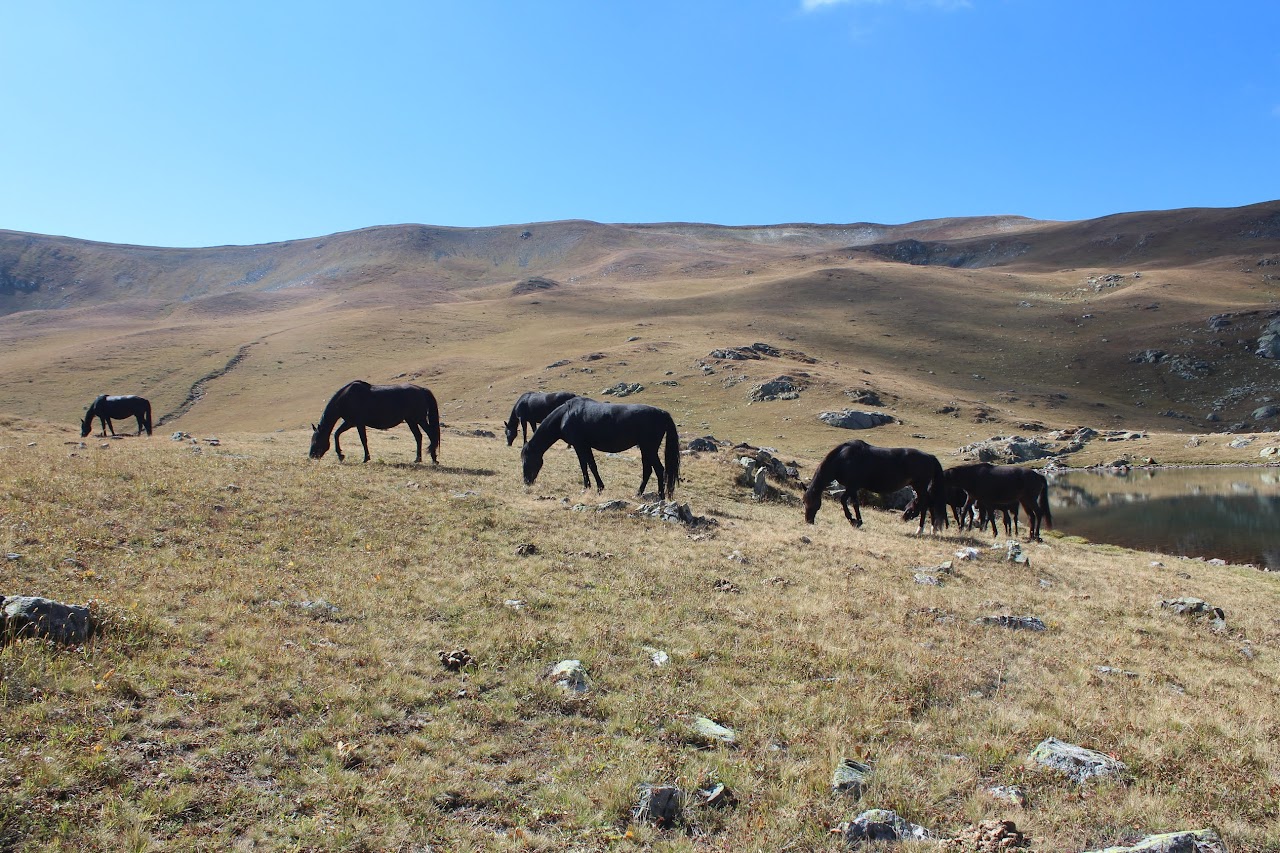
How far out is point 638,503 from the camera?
17.0 metres

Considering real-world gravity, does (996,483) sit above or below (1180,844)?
below

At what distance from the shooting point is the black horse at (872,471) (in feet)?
Answer: 63.4

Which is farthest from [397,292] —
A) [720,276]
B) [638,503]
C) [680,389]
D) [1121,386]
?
[638,503]

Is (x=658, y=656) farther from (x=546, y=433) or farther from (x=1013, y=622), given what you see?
(x=546, y=433)

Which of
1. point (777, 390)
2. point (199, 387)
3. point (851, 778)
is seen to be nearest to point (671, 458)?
point (851, 778)

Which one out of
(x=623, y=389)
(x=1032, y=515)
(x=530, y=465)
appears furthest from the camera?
(x=623, y=389)

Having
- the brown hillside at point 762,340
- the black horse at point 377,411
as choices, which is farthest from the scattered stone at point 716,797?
the brown hillside at point 762,340

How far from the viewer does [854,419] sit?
63844 mm

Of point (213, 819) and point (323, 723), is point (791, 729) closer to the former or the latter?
point (323, 723)

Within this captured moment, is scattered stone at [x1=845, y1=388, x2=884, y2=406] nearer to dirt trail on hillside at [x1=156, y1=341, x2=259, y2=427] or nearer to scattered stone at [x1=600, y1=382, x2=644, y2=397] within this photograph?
scattered stone at [x1=600, y1=382, x2=644, y2=397]

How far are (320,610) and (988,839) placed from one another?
7.45m

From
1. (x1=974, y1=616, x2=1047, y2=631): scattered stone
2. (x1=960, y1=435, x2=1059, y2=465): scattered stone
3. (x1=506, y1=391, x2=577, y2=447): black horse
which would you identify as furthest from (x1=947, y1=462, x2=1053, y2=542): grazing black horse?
(x1=960, y1=435, x2=1059, y2=465): scattered stone

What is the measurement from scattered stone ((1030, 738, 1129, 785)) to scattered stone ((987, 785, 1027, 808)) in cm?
55

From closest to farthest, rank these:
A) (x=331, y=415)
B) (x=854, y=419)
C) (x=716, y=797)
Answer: (x=716, y=797) < (x=331, y=415) < (x=854, y=419)
